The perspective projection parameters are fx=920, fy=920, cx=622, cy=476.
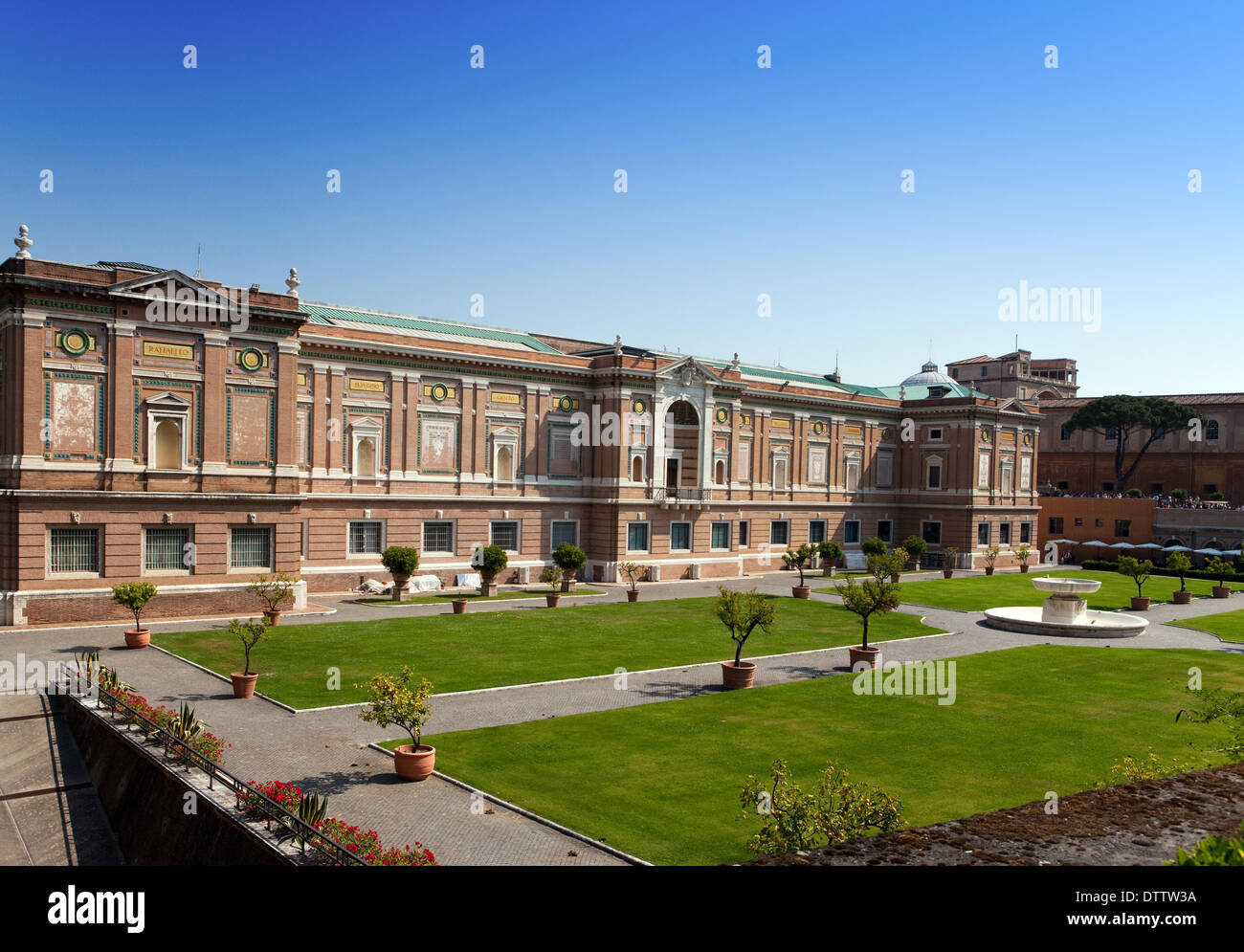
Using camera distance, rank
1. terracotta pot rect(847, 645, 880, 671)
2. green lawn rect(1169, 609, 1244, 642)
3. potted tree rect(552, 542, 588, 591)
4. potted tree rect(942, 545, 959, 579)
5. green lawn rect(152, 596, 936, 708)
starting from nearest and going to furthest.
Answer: green lawn rect(152, 596, 936, 708) < terracotta pot rect(847, 645, 880, 671) < green lawn rect(1169, 609, 1244, 642) < potted tree rect(552, 542, 588, 591) < potted tree rect(942, 545, 959, 579)

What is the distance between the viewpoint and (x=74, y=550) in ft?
112

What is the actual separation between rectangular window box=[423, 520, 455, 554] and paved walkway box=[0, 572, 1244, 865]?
24.4 feet

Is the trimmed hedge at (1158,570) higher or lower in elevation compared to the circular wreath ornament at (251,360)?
lower

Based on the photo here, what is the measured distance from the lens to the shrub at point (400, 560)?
43094 mm

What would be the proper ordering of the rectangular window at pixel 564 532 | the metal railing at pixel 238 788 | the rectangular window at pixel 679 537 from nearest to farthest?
the metal railing at pixel 238 788 < the rectangular window at pixel 564 532 < the rectangular window at pixel 679 537

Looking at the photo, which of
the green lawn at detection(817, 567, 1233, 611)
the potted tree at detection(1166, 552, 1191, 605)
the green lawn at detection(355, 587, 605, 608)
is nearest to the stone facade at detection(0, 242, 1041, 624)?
the green lawn at detection(355, 587, 605, 608)

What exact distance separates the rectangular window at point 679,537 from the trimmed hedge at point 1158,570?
120 ft

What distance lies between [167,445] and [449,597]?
48.8 ft

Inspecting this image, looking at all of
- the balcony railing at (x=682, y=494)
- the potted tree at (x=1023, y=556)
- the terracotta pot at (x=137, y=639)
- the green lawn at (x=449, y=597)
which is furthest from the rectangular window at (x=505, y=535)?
the potted tree at (x=1023, y=556)

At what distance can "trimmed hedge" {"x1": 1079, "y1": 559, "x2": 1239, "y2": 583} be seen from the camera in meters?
65.9

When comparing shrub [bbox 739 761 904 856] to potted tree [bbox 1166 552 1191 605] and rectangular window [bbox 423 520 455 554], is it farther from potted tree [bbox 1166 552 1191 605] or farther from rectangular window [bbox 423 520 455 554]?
potted tree [bbox 1166 552 1191 605]

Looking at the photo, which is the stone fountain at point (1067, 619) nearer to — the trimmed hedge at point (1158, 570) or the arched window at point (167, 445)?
the trimmed hedge at point (1158, 570)

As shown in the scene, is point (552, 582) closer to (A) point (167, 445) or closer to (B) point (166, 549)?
(B) point (166, 549)

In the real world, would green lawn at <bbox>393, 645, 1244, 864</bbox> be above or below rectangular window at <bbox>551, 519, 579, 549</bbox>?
below
